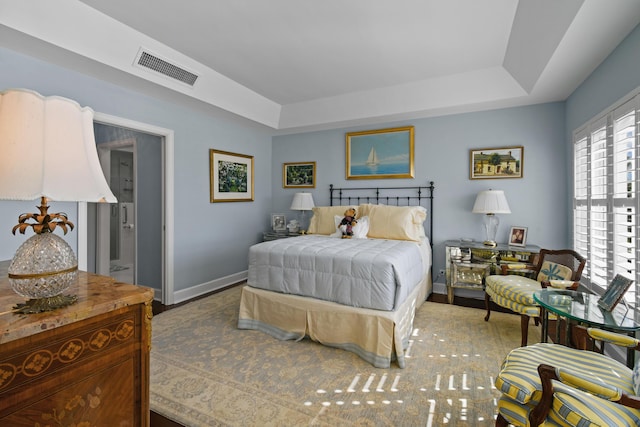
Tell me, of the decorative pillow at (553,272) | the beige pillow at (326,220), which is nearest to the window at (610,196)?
the decorative pillow at (553,272)

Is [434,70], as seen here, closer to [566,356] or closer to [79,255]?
[566,356]

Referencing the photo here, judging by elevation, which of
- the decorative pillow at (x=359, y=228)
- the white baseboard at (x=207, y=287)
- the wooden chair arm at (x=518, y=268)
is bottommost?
the white baseboard at (x=207, y=287)

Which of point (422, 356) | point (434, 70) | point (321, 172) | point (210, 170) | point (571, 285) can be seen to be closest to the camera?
point (571, 285)

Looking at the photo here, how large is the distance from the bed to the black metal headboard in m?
1.12

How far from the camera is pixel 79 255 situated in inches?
120

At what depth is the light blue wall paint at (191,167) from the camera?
2701mm

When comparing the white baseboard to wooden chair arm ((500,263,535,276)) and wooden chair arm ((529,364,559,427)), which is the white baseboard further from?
wooden chair arm ((529,364,559,427))

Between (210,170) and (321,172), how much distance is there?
1847 mm

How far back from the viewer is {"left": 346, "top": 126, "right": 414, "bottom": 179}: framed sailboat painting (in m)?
4.74

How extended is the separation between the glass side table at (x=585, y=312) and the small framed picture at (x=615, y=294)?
0.03 metres

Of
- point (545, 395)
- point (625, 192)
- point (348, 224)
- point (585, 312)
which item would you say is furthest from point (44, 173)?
point (625, 192)

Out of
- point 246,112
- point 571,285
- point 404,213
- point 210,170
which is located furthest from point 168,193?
point 571,285

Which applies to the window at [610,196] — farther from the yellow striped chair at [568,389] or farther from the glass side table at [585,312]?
the yellow striped chair at [568,389]

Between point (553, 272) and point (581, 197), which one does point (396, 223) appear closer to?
point (553, 272)
